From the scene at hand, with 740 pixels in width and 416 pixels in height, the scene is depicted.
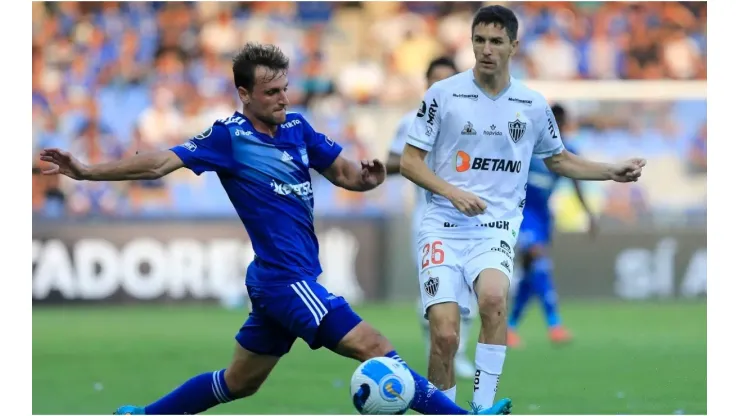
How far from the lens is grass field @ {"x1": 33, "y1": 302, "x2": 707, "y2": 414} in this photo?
906 centimetres

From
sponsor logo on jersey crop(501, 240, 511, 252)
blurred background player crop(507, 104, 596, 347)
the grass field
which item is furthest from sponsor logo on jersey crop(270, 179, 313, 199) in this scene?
blurred background player crop(507, 104, 596, 347)

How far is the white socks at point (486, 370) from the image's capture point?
23.2ft

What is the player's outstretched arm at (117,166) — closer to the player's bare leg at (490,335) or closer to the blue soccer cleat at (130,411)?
the blue soccer cleat at (130,411)

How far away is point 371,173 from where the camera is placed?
22.7 ft

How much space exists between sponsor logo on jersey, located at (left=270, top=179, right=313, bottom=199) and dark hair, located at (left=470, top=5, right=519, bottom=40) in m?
1.36

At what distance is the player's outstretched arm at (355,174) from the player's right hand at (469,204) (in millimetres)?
452

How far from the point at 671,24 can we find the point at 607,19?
125 cm

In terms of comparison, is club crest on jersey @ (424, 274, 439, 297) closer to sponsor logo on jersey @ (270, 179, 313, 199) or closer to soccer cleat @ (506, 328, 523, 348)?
sponsor logo on jersey @ (270, 179, 313, 199)

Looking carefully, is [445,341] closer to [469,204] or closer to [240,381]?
[469,204]

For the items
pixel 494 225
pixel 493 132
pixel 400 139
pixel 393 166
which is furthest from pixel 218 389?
pixel 400 139

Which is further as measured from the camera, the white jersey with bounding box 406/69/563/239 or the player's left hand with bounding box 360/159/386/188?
the white jersey with bounding box 406/69/563/239

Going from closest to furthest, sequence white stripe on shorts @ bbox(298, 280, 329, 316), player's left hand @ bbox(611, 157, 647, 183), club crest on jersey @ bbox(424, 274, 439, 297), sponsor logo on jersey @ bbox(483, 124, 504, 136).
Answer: white stripe on shorts @ bbox(298, 280, 329, 316), club crest on jersey @ bbox(424, 274, 439, 297), sponsor logo on jersey @ bbox(483, 124, 504, 136), player's left hand @ bbox(611, 157, 647, 183)

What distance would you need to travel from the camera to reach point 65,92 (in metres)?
21.5

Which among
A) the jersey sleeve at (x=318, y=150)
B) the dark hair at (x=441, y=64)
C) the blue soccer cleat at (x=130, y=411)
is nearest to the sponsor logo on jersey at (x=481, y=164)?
the jersey sleeve at (x=318, y=150)
